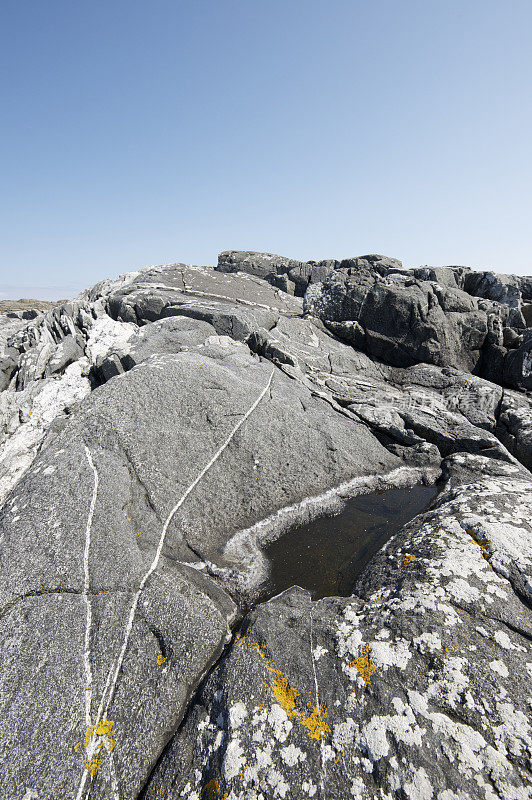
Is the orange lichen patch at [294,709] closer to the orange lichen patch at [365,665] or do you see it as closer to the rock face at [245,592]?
the rock face at [245,592]

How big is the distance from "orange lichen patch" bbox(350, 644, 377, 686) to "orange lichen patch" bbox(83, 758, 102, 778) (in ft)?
13.5

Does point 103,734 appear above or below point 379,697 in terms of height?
below

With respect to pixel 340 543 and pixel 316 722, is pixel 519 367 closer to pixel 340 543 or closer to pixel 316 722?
pixel 340 543

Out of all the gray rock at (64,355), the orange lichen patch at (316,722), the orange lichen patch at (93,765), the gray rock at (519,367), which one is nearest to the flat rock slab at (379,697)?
the orange lichen patch at (316,722)

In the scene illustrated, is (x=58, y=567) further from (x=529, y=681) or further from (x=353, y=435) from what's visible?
(x=353, y=435)

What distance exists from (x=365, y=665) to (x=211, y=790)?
2773 mm

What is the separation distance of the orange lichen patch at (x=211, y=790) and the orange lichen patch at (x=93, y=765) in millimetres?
1673

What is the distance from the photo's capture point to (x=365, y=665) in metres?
5.89

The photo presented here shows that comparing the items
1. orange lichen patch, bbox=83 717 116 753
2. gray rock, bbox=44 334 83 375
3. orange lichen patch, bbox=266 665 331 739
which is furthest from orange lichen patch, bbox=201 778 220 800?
→ gray rock, bbox=44 334 83 375

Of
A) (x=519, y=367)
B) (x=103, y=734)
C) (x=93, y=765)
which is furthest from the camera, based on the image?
(x=519, y=367)

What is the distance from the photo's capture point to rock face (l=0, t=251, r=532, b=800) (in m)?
5.09

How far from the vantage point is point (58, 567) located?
7727mm

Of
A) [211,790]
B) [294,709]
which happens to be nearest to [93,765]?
[211,790]

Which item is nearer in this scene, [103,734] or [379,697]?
[379,697]
